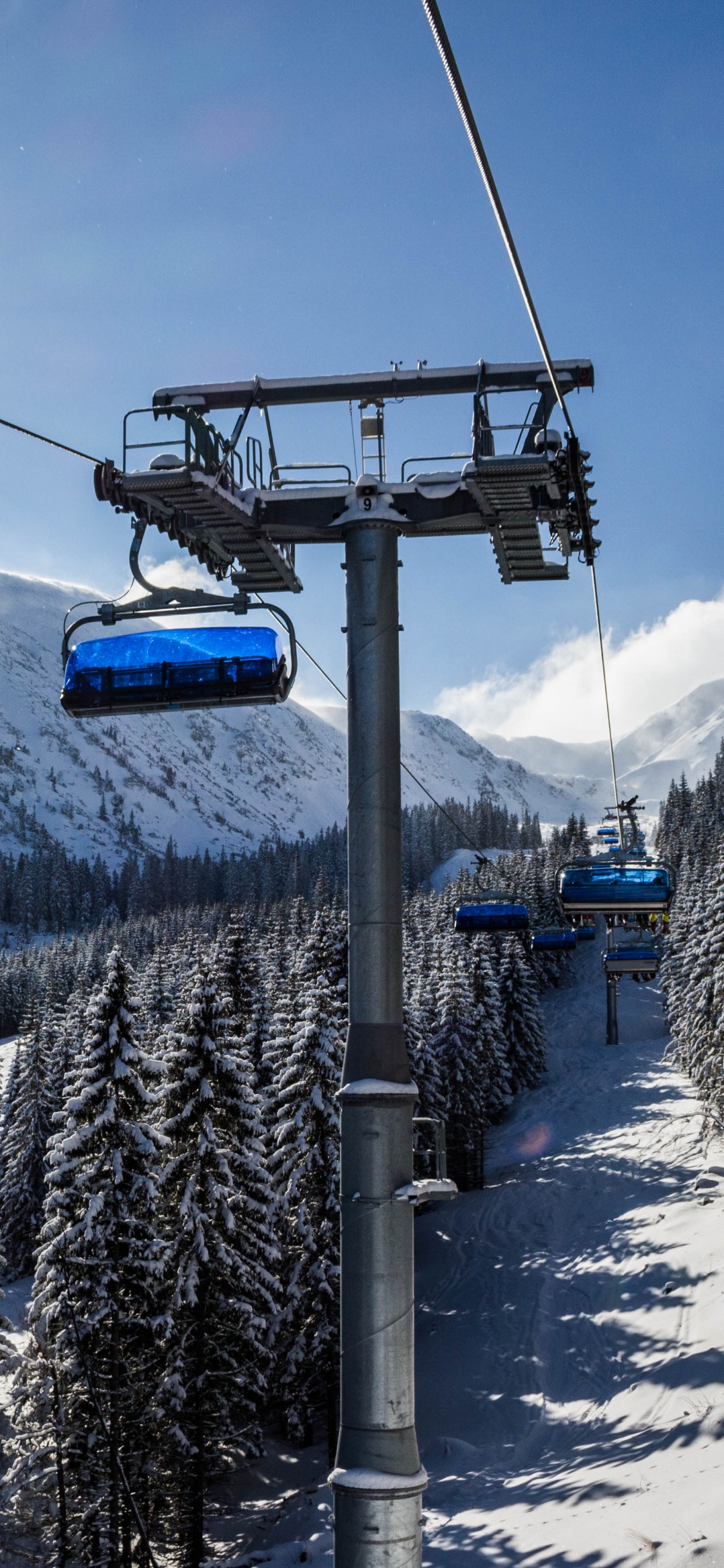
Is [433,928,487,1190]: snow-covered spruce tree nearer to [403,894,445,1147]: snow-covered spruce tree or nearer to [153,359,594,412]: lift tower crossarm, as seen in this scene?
[403,894,445,1147]: snow-covered spruce tree

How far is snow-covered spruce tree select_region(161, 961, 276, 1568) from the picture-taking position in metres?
24.7

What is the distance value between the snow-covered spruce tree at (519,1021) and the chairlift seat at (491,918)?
39.2 metres

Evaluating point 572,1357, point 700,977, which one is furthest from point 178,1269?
point 700,977

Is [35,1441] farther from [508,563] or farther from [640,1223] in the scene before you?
[508,563]

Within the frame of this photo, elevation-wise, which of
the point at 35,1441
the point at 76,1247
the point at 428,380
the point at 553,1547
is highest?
the point at 428,380

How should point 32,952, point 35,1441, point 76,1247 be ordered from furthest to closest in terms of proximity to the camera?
point 32,952
point 35,1441
point 76,1247

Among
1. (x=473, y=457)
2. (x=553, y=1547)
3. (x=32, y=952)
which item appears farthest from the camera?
(x=32, y=952)

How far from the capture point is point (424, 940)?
68.6m

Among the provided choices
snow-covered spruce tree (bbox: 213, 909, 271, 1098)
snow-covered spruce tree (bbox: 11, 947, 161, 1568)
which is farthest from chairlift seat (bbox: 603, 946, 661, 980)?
snow-covered spruce tree (bbox: 11, 947, 161, 1568)

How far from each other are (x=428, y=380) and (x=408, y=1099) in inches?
181

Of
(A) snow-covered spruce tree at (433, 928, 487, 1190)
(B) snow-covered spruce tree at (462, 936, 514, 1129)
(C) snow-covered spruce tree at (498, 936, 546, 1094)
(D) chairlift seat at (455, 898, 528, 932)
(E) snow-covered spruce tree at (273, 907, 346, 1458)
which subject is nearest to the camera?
(D) chairlift seat at (455, 898, 528, 932)

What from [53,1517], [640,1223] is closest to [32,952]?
[640,1223]

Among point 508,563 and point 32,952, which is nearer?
point 508,563

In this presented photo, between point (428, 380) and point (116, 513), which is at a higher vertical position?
point (428, 380)
